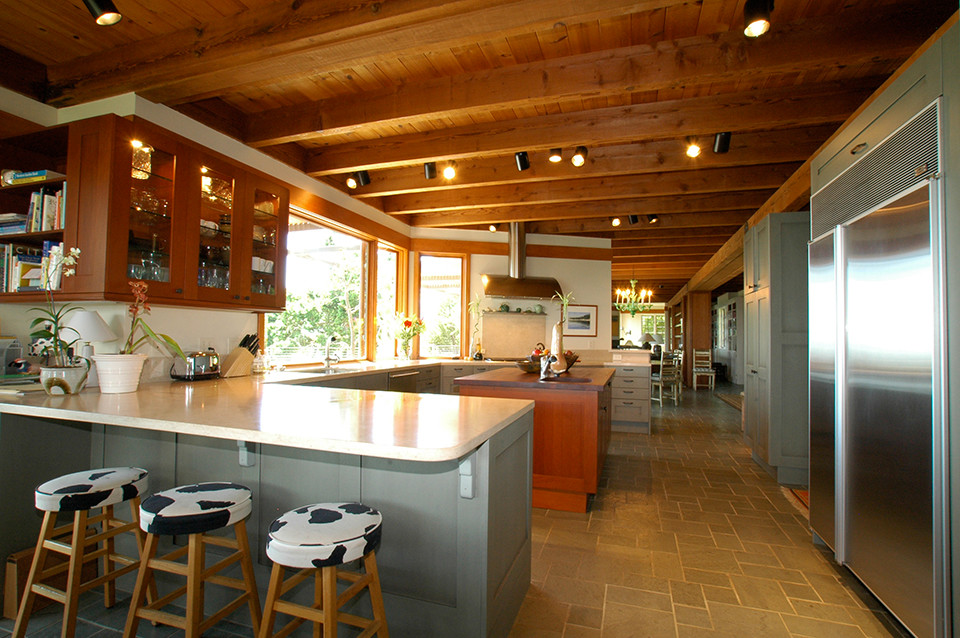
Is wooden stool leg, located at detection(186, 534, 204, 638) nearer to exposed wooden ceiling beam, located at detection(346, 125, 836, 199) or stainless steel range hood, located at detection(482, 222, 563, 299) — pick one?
exposed wooden ceiling beam, located at detection(346, 125, 836, 199)

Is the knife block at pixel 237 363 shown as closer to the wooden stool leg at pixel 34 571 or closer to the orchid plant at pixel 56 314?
the orchid plant at pixel 56 314

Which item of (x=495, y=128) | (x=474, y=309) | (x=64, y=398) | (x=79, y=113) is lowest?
(x=64, y=398)

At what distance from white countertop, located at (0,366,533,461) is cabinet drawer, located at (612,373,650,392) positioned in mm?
4138

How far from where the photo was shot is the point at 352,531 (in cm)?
140

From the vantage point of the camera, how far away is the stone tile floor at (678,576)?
1953 millimetres

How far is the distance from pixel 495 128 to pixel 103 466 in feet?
11.3

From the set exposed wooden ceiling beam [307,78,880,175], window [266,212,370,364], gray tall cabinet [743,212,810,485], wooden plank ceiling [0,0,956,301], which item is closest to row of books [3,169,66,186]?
wooden plank ceiling [0,0,956,301]

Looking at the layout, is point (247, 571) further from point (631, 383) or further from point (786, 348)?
point (631, 383)

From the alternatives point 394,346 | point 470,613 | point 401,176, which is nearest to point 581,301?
point 394,346

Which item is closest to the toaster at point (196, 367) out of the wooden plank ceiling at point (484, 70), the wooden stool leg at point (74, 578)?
the wooden stool leg at point (74, 578)

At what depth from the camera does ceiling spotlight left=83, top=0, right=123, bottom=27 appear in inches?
78.0

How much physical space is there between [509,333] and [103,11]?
5.40 metres

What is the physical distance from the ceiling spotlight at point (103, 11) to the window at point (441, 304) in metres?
4.72

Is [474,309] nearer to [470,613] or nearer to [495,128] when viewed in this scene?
[495,128]
